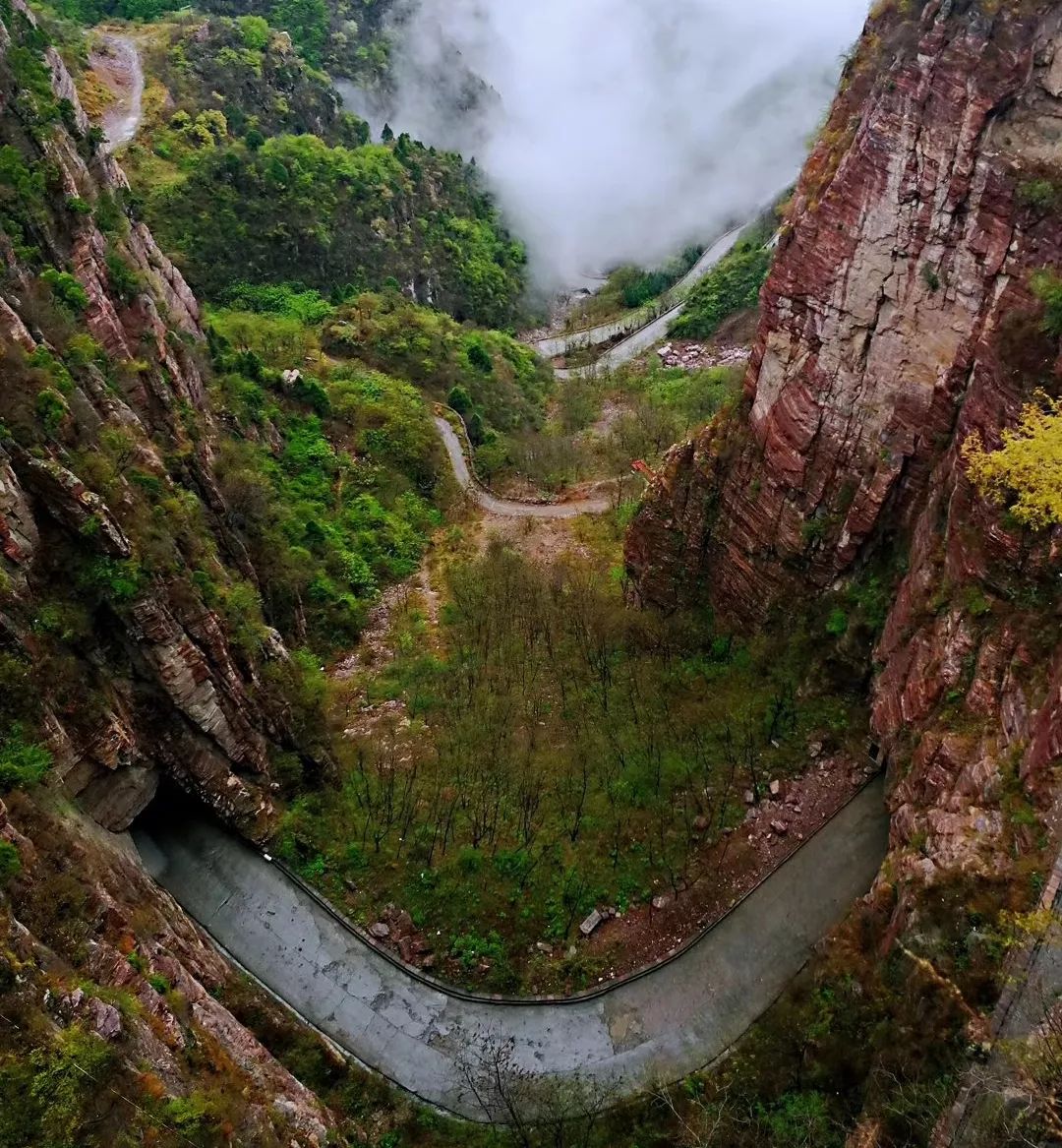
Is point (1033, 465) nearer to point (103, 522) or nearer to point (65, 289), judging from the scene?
point (103, 522)

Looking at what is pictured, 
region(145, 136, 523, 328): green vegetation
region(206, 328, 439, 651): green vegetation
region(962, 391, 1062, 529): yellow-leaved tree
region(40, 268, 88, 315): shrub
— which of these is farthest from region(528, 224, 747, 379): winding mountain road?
region(962, 391, 1062, 529): yellow-leaved tree

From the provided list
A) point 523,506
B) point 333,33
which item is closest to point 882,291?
point 523,506

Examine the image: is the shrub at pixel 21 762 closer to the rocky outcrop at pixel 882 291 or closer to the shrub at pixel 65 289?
the shrub at pixel 65 289

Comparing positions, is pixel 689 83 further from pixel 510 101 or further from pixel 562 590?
pixel 562 590

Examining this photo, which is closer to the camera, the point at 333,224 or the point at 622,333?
the point at 333,224

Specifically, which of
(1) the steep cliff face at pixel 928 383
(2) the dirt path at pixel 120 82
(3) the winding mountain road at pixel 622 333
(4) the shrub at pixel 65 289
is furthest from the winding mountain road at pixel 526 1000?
(3) the winding mountain road at pixel 622 333
